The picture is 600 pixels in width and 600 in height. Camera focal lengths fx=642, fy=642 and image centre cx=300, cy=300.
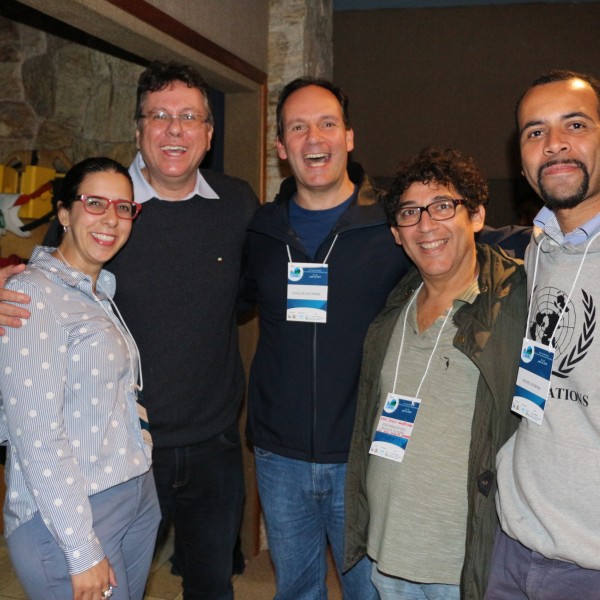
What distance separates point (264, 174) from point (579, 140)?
7.16ft

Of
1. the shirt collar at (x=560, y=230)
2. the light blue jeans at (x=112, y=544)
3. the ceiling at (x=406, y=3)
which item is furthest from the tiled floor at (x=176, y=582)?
the ceiling at (x=406, y=3)

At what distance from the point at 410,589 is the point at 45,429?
1.11m

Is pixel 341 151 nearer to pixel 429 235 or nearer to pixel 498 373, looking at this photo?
pixel 429 235

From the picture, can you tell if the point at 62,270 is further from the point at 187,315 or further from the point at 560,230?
the point at 560,230

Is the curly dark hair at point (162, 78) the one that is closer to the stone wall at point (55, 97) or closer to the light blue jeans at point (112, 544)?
the light blue jeans at point (112, 544)

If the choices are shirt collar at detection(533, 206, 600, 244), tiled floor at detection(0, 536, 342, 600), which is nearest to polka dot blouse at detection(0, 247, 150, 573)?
shirt collar at detection(533, 206, 600, 244)

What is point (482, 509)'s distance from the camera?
66.7 inches

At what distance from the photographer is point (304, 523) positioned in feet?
7.30

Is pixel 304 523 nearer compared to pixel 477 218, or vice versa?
pixel 477 218

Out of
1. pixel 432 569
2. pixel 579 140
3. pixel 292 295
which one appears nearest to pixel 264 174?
pixel 292 295

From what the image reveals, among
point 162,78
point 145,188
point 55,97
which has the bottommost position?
point 145,188

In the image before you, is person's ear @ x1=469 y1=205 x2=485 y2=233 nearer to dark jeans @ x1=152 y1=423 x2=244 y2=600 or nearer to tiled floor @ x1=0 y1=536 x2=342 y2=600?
dark jeans @ x1=152 y1=423 x2=244 y2=600

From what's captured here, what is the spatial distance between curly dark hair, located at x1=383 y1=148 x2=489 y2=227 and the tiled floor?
2376 millimetres

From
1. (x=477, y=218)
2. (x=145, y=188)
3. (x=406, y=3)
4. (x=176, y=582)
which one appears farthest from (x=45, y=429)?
(x=406, y=3)
